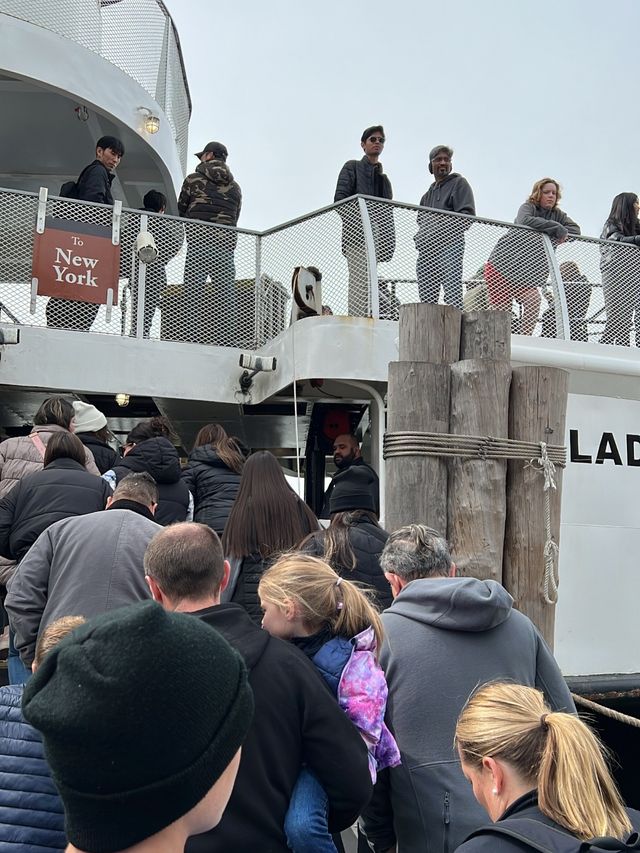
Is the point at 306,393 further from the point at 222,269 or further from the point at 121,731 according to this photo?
the point at 121,731

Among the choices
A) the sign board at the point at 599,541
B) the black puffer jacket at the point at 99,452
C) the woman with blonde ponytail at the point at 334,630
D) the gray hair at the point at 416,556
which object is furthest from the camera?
the sign board at the point at 599,541

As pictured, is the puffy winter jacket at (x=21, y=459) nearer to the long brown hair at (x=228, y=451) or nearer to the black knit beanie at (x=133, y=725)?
the long brown hair at (x=228, y=451)

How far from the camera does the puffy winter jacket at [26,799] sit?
6.70 ft

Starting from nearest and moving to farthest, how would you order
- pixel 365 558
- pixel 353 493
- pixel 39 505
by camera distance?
pixel 365 558
pixel 39 505
pixel 353 493

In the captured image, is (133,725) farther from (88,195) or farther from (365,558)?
(88,195)

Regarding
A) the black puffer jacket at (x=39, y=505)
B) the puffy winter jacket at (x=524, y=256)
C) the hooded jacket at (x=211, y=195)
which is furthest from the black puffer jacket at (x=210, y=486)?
the hooded jacket at (x=211, y=195)

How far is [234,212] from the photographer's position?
7.97 m

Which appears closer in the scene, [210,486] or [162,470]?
[162,470]

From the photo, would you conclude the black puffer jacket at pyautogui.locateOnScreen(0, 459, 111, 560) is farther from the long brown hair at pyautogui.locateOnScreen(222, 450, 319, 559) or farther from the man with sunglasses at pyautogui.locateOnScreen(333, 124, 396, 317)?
the man with sunglasses at pyautogui.locateOnScreen(333, 124, 396, 317)

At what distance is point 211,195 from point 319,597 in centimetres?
603

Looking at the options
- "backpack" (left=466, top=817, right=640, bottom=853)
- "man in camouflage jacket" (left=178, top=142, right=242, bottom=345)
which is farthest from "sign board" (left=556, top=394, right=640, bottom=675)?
"backpack" (left=466, top=817, right=640, bottom=853)

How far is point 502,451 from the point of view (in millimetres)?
4066

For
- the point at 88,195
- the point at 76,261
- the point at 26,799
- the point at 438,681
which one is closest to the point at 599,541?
the point at 438,681

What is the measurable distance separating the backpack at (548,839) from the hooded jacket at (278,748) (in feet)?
1.95
